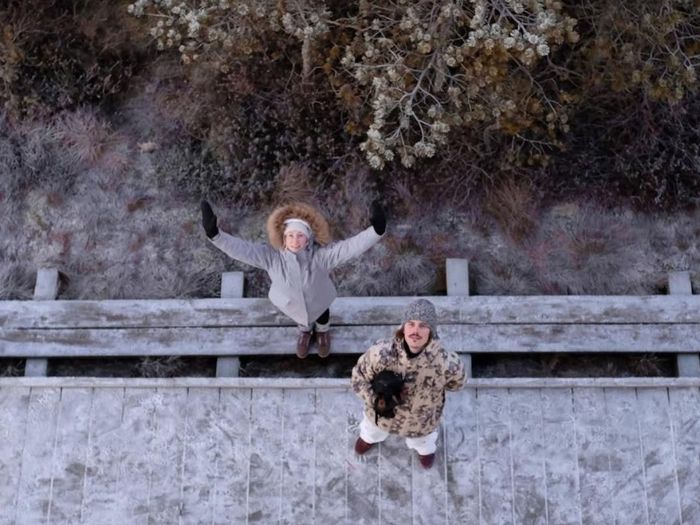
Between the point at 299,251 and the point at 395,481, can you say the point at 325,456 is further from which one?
the point at 299,251

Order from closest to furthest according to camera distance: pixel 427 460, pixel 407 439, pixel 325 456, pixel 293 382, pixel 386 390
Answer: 1. pixel 386 390
2. pixel 407 439
3. pixel 427 460
4. pixel 325 456
5. pixel 293 382

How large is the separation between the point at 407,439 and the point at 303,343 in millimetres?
1272

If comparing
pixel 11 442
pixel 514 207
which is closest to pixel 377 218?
pixel 514 207

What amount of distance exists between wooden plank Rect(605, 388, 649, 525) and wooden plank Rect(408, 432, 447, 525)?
125 centimetres

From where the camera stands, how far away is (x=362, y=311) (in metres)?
6.40

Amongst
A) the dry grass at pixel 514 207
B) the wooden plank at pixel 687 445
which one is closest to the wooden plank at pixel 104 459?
the dry grass at pixel 514 207

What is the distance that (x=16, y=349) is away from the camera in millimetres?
6434

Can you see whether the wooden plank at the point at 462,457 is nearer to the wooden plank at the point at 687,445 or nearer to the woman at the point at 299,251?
the woman at the point at 299,251

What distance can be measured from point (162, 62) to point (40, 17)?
136cm

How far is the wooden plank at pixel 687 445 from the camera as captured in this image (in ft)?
17.8

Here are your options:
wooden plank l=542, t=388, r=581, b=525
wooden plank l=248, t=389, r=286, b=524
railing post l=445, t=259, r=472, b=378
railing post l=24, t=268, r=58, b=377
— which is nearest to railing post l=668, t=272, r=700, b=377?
wooden plank l=542, t=388, r=581, b=525

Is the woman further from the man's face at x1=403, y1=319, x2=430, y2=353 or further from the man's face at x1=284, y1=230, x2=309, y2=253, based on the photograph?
the man's face at x1=403, y1=319, x2=430, y2=353

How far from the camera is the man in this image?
4.25m

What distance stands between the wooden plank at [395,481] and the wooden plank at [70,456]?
2283 mm
